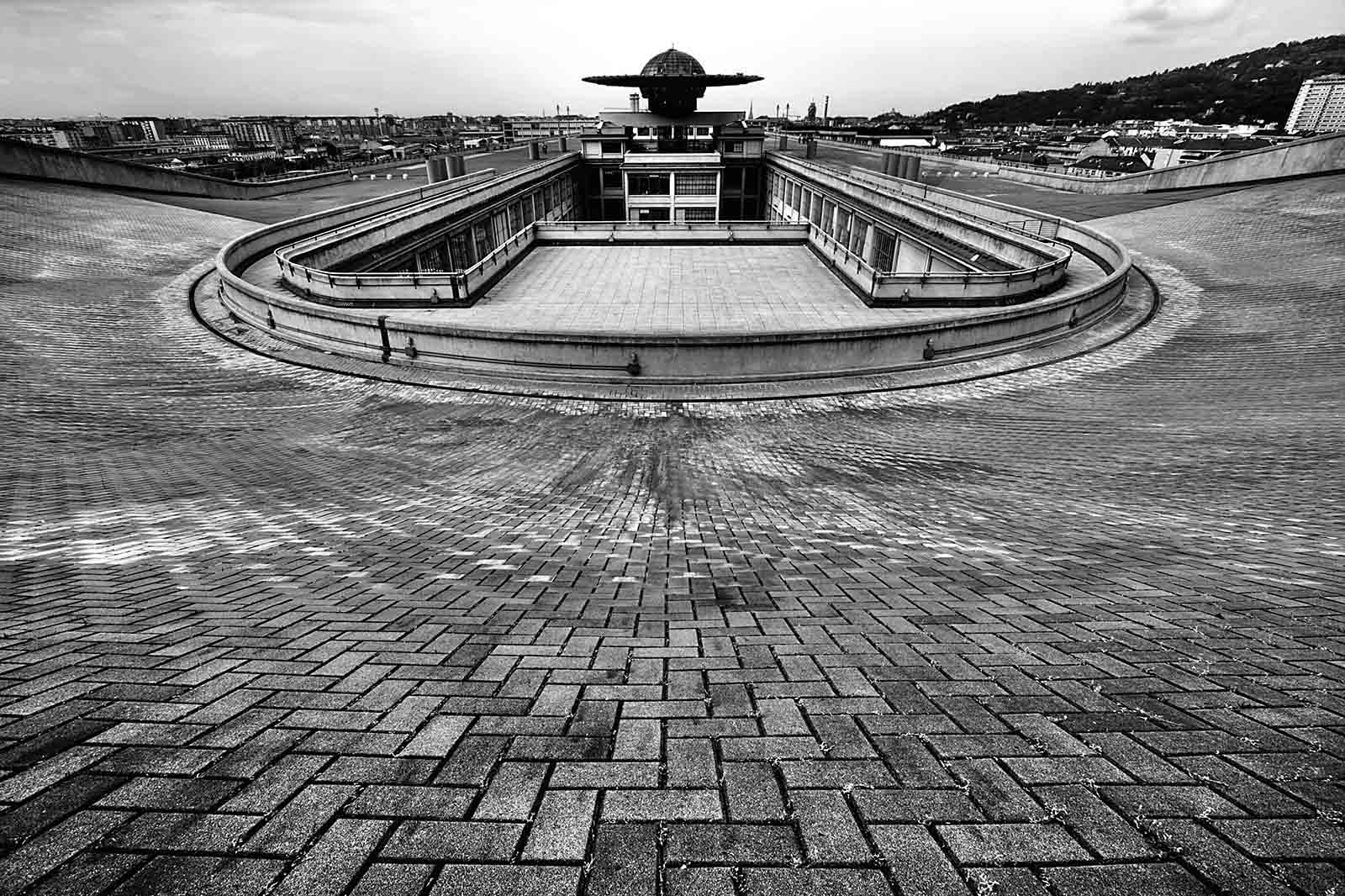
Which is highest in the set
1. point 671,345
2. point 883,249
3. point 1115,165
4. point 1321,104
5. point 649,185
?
point 1321,104

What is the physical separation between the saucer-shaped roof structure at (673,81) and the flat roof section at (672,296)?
43.4 meters

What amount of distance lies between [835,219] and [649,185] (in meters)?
22.6

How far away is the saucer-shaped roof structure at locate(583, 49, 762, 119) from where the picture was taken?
202ft

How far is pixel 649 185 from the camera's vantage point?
172 ft

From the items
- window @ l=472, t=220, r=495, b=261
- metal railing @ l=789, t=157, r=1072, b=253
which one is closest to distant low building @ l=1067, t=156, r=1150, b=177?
metal railing @ l=789, t=157, r=1072, b=253

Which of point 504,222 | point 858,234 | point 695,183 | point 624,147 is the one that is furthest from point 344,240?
point 624,147

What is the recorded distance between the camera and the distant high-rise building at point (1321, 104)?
136250mm

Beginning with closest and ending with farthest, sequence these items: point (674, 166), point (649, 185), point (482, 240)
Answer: point (482, 240)
point (674, 166)
point (649, 185)

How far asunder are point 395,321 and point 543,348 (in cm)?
392

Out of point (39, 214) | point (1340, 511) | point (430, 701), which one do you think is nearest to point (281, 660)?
point (430, 701)

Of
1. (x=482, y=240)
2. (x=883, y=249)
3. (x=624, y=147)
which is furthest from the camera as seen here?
(x=624, y=147)

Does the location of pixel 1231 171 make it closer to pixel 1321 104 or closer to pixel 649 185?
pixel 649 185

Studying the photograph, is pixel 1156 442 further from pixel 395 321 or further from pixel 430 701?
pixel 395 321

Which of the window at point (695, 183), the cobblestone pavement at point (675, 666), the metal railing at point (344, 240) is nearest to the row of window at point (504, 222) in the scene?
the metal railing at point (344, 240)
